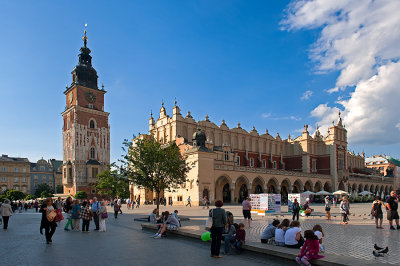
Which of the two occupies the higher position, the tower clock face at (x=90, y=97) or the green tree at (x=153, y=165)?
the tower clock face at (x=90, y=97)

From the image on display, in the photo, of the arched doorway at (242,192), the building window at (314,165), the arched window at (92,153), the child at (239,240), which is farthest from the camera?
the arched window at (92,153)

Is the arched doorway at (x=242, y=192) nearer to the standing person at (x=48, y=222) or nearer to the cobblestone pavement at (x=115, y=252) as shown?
the cobblestone pavement at (x=115, y=252)

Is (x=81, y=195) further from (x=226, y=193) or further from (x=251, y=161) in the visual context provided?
(x=251, y=161)

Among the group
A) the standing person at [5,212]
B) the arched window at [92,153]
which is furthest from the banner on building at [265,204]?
the arched window at [92,153]

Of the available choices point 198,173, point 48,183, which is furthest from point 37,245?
point 48,183

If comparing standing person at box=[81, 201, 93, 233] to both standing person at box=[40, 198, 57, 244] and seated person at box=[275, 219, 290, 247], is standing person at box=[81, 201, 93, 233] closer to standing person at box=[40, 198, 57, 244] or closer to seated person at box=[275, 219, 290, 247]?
standing person at box=[40, 198, 57, 244]

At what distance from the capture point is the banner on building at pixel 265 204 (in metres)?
23.0

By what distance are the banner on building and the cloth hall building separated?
1254 centimetres

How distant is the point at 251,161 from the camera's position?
55344 millimetres

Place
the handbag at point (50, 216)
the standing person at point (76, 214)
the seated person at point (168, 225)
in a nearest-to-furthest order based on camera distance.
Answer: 1. the handbag at point (50, 216)
2. the seated person at point (168, 225)
3. the standing person at point (76, 214)

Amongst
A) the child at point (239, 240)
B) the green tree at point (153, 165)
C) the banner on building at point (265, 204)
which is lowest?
the banner on building at point (265, 204)

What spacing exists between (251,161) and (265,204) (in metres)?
32.5

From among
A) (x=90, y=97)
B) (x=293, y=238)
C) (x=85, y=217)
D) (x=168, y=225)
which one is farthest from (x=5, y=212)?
(x=90, y=97)

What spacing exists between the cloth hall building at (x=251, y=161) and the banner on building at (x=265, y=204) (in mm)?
12537
